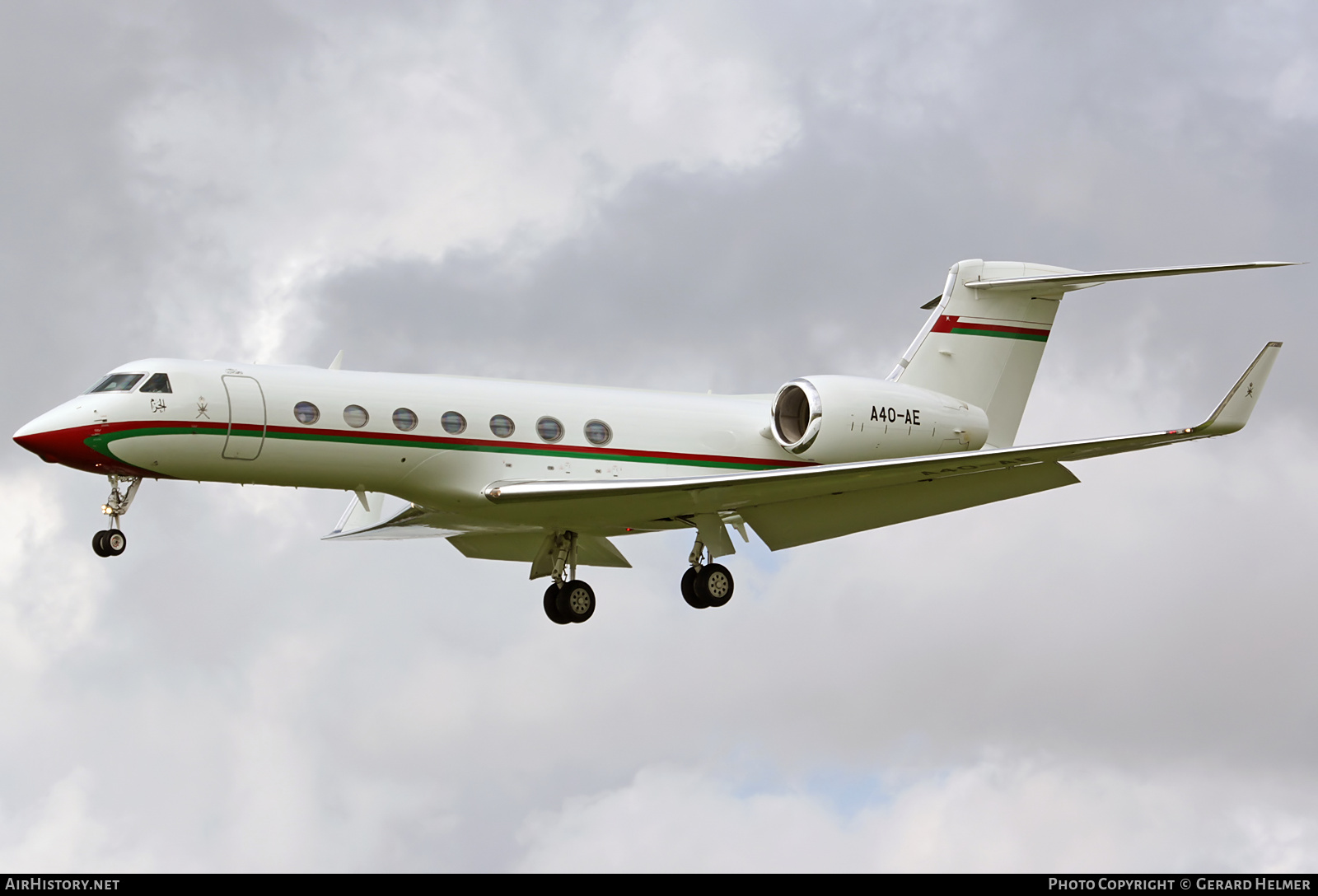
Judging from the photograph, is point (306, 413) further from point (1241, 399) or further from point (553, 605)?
point (1241, 399)

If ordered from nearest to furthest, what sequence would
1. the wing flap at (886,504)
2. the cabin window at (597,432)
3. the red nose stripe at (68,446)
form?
the red nose stripe at (68,446) < the cabin window at (597,432) < the wing flap at (886,504)

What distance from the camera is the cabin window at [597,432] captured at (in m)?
26.5

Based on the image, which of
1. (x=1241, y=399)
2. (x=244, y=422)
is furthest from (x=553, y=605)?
Answer: (x=1241, y=399)

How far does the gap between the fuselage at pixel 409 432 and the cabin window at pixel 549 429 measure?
0.02 meters

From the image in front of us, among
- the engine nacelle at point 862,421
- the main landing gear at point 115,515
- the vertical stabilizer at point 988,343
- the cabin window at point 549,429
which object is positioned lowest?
the main landing gear at point 115,515

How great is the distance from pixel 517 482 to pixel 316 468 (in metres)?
3.13

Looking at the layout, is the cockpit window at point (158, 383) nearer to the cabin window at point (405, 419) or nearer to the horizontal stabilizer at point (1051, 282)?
the cabin window at point (405, 419)

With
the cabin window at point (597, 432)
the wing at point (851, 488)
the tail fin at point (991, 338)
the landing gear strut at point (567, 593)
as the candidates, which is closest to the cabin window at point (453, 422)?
the wing at point (851, 488)

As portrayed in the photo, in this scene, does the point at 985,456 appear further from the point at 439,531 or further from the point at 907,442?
the point at 439,531

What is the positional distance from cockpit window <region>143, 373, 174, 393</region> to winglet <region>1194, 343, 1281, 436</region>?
15392 millimetres

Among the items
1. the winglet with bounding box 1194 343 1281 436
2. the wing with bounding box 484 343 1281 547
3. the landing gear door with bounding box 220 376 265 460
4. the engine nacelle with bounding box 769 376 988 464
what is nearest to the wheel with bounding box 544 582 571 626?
the wing with bounding box 484 343 1281 547

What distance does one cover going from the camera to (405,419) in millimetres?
25219

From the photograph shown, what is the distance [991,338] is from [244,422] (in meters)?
13.6

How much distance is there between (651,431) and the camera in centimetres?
2719
